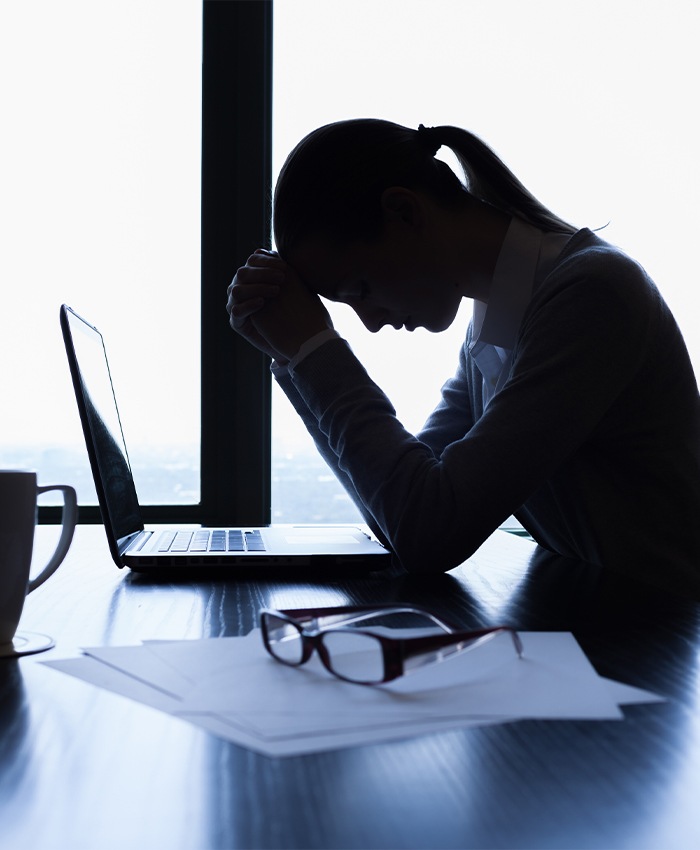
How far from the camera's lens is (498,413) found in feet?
2.90

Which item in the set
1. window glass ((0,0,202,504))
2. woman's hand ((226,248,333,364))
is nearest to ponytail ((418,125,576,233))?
woman's hand ((226,248,333,364))

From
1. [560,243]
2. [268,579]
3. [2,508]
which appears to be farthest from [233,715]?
[560,243]

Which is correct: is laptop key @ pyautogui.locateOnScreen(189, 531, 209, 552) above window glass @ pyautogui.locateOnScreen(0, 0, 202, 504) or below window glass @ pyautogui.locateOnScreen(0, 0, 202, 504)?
below

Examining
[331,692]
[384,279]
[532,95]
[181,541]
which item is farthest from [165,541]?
[532,95]

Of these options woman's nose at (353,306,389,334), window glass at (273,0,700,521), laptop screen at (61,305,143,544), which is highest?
window glass at (273,0,700,521)

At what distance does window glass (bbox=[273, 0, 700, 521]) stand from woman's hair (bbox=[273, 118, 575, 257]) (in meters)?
1.00

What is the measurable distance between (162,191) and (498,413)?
1.44 m

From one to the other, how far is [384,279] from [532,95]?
1227mm

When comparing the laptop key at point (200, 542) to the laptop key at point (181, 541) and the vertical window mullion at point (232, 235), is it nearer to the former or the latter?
the laptop key at point (181, 541)

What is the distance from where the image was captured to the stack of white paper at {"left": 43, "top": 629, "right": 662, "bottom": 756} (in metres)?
0.36

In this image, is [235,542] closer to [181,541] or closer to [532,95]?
[181,541]

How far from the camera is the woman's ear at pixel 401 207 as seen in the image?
42.8 inches

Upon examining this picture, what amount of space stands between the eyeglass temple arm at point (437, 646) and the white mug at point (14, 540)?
0.90ft

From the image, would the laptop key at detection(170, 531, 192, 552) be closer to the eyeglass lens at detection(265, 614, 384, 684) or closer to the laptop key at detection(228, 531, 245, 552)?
the laptop key at detection(228, 531, 245, 552)
